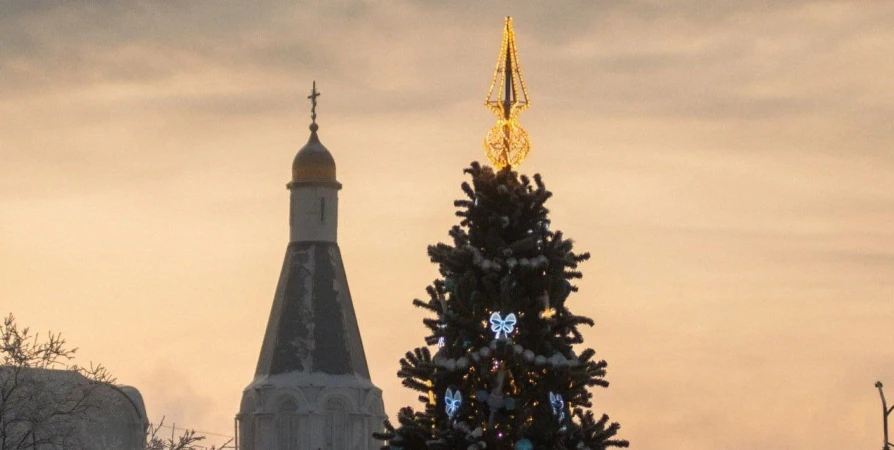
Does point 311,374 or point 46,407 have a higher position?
point 311,374

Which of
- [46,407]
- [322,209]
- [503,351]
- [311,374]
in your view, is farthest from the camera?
[322,209]

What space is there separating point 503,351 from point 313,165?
173 feet

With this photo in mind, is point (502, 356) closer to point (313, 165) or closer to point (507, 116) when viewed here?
point (507, 116)

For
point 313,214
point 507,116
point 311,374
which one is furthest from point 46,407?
point 313,214

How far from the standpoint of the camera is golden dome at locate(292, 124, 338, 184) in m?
78.2

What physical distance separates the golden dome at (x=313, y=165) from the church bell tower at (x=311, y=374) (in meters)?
2.52

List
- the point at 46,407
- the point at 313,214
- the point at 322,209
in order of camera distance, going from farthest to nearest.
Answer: the point at 322,209 → the point at 313,214 → the point at 46,407

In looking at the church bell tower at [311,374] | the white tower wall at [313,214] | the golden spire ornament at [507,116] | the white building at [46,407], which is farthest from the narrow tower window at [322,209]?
the golden spire ornament at [507,116]

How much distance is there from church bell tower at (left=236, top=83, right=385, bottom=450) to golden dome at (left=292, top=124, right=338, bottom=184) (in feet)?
8.27

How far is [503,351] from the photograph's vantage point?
2597cm

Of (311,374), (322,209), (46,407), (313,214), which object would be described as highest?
(322,209)

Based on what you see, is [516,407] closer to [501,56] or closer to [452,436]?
[452,436]

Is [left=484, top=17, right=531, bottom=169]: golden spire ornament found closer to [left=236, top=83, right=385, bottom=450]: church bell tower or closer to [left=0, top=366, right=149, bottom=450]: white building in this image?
[left=0, top=366, right=149, bottom=450]: white building

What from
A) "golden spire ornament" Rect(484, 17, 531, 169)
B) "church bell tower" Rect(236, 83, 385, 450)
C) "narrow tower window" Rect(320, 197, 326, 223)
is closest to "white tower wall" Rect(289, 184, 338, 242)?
"narrow tower window" Rect(320, 197, 326, 223)
